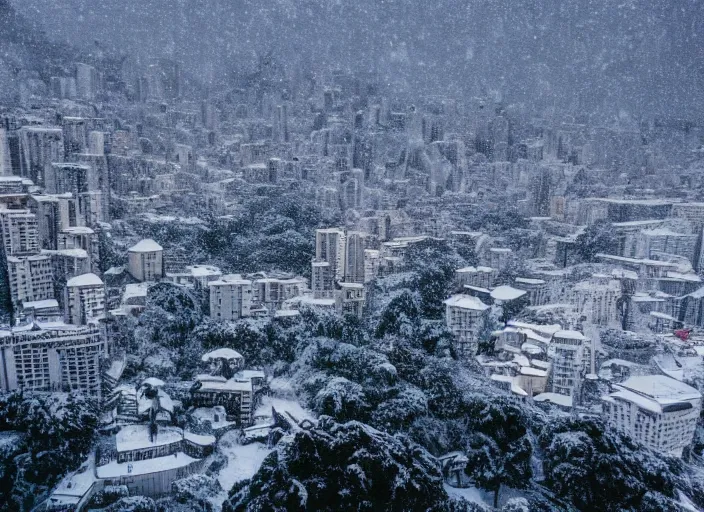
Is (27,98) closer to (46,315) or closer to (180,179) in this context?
(180,179)

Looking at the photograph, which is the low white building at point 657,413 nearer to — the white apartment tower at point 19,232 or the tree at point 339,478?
the tree at point 339,478

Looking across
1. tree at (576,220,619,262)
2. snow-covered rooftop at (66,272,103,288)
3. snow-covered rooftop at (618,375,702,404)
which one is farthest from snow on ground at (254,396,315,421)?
tree at (576,220,619,262)

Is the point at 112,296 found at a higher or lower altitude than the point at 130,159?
lower

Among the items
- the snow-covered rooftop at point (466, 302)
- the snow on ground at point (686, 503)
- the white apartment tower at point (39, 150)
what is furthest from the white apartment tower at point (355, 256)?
the snow on ground at point (686, 503)

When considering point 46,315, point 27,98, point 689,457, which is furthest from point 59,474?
point 689,457

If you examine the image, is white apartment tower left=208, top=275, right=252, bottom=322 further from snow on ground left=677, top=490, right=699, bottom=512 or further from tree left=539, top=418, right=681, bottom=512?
snow on ground left=677, top=490, right=699, bottom=512

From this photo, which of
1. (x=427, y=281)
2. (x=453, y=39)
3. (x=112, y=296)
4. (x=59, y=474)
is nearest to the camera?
(x=59, y=474)
